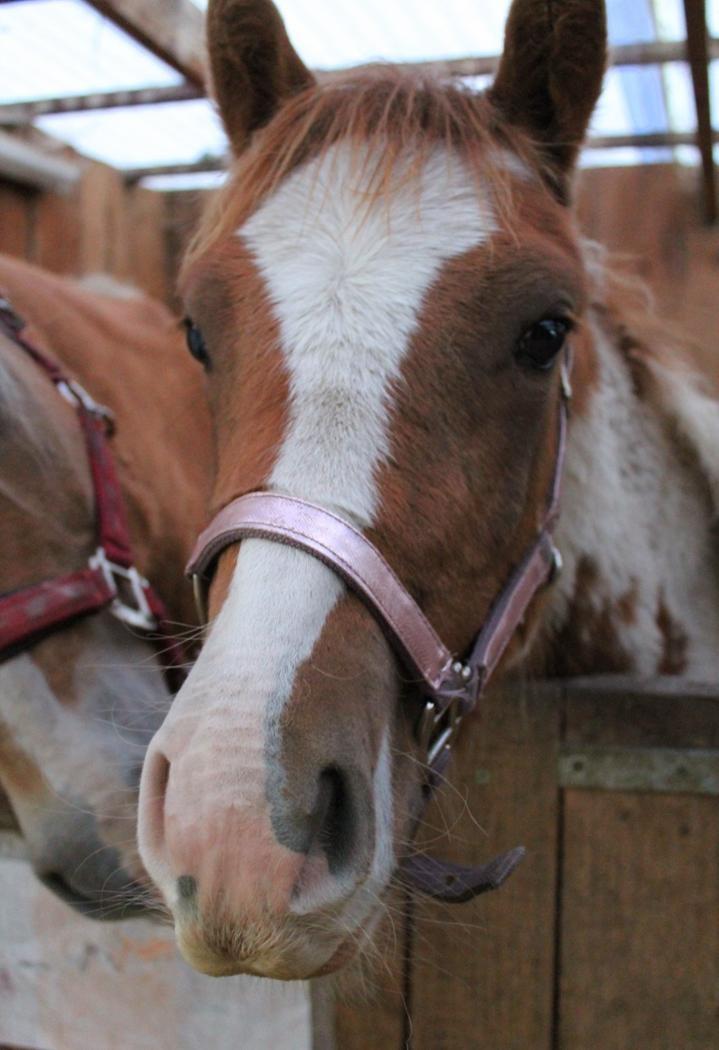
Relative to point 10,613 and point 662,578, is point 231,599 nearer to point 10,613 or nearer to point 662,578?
point 10,613

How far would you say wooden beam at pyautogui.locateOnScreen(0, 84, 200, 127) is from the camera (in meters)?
3.26

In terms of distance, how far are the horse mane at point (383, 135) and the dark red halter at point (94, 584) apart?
0.58m

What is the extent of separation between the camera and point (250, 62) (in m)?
1.64

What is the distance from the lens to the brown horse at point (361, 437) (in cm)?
91

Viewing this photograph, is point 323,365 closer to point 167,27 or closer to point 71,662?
point 71,662

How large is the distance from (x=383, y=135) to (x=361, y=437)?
1.84 ft

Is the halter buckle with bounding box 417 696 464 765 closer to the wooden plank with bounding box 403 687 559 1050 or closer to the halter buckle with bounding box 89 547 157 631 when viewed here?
the wooden plank with bounding box 403 687 559 1050

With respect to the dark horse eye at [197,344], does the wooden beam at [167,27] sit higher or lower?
higher

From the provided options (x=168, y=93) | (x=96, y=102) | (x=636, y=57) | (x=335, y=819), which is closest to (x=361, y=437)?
(x=335, y=819)

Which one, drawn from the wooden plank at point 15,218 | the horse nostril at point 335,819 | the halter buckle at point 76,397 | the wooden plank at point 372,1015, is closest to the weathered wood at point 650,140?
the wooden plank at point 15,218

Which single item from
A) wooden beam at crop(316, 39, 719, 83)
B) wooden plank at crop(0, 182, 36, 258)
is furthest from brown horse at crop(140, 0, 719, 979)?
wooden plank at crop(0, 182, 36, 258)

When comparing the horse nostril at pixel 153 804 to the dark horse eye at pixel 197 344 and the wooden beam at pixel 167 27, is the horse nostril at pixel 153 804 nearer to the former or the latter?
the dark horse eye at pixel 197 344

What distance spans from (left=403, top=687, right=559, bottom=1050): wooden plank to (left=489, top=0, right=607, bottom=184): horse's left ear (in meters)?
0.94

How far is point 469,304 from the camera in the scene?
1.24m
